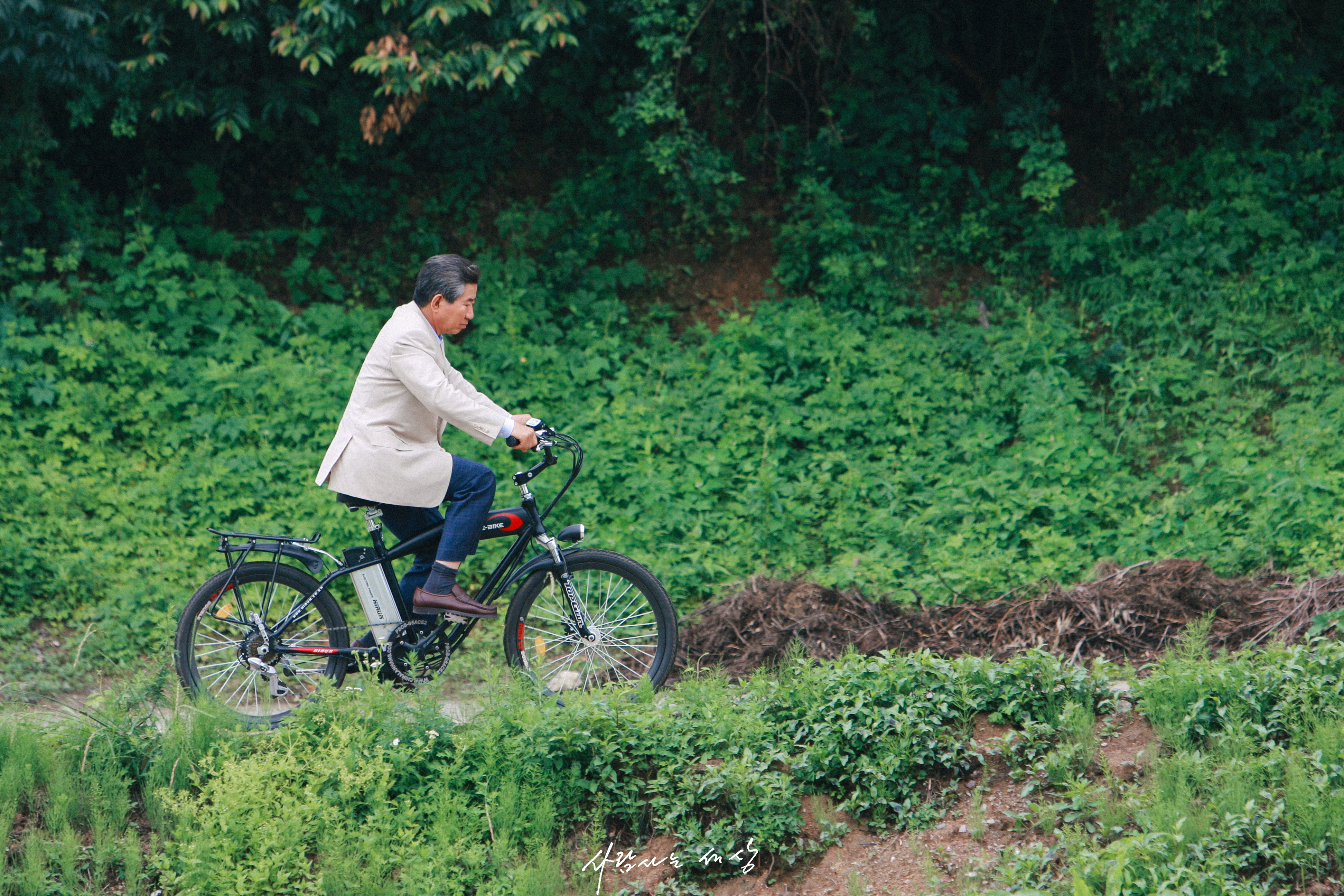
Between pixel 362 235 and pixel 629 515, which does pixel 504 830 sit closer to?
pixel 629 515

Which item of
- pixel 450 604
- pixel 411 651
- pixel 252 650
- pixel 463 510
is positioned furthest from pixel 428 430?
pixel 252 650

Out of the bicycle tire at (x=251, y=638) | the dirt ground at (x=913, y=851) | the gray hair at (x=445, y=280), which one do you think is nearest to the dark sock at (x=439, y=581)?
the bicycle tire at (x=251, y=638)

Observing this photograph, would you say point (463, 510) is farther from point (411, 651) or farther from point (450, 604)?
point (411, 651)

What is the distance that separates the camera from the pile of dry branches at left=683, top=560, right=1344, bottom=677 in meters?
5.16

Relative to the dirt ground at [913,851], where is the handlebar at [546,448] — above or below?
above

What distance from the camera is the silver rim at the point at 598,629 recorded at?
16.0 ft

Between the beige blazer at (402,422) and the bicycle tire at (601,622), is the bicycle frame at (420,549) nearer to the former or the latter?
the bicycle tire at (601,622)

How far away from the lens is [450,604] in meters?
4.70

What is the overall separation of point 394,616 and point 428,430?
0.91 meters

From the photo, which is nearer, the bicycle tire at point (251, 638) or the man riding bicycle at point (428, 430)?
the man riding bicycle at point (428, 430)

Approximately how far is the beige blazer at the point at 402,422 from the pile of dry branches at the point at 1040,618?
1846 mm

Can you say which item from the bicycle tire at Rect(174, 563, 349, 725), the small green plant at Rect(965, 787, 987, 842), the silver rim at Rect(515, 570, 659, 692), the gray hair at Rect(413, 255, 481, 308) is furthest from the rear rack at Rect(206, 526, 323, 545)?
the small green plant at Rect(965, 787, 987, 842)

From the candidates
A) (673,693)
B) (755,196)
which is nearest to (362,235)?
(755,196)

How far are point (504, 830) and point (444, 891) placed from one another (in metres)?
0.31
